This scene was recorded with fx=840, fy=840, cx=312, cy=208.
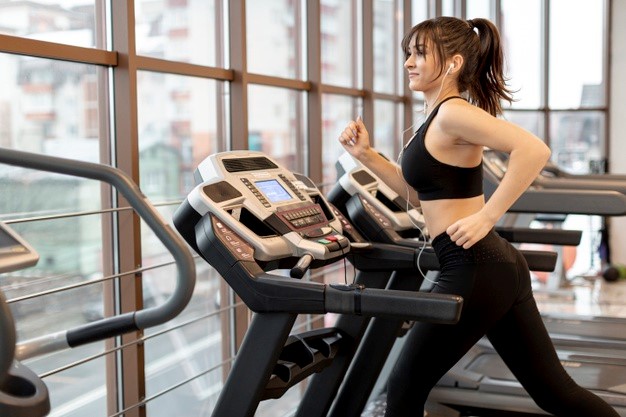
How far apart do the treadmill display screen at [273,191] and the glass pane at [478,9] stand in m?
5.95

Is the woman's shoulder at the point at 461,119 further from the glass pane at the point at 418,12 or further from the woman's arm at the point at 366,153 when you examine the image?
the glass pane at the point at 418,12

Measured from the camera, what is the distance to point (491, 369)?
12.7 feet

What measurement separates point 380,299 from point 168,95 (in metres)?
1.93

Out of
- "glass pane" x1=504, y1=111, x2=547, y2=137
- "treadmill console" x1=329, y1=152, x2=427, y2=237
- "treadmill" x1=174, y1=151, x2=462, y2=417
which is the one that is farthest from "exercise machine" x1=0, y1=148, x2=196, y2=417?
"glass pane" x1=504, y1=111, x2=547, y2=137

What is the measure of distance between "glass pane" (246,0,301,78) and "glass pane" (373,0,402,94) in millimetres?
1600

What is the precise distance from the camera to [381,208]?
10.1 ft

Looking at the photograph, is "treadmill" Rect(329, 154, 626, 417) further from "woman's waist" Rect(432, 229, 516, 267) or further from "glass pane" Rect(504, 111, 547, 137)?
"glass pane" Rect(504, 111, 547, 137)

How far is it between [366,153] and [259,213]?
0.37 meters

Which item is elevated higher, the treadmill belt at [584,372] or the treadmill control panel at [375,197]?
the treadmill control panel at [375,197]

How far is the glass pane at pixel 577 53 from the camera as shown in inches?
346

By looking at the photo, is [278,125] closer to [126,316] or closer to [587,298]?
[126,316]

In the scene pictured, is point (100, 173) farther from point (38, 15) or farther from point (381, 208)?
point (381, 208)

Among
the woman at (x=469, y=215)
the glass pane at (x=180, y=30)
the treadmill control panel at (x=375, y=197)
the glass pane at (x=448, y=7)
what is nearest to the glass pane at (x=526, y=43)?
the glass pane at (x=448, y=7)

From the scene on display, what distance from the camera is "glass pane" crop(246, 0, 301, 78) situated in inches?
165
